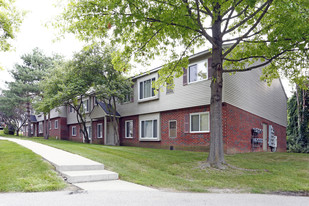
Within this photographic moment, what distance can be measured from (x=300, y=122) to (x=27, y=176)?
2329cm

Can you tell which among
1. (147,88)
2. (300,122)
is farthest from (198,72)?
(300,122)

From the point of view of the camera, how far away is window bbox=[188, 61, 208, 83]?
45.8ft

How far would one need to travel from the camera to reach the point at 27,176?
20.5 ft

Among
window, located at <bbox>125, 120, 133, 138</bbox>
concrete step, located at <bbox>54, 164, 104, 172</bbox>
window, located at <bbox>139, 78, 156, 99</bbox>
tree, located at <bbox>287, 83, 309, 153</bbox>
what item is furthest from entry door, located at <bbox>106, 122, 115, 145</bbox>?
tree, located at <bbox>287, 83, 309, 153</bbox>

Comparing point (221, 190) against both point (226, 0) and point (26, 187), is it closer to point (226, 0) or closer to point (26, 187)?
point (26, 187)

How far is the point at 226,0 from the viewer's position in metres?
8.63

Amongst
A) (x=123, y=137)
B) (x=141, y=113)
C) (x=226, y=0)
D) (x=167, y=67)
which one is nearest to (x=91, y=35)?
(x=167, y=67)

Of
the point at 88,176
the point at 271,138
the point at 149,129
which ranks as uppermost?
the point at 149,129

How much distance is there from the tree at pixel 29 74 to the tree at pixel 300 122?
27.3m

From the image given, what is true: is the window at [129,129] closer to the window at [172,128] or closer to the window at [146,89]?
the window at [146,89]

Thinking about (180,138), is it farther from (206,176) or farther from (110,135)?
(110,135)

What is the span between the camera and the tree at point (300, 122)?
72.6ft

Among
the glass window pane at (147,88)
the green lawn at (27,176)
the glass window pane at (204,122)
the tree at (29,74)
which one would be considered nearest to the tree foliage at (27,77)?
the tree at (29,74)

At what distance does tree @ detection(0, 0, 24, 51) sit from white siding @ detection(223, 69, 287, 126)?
1194 cm
